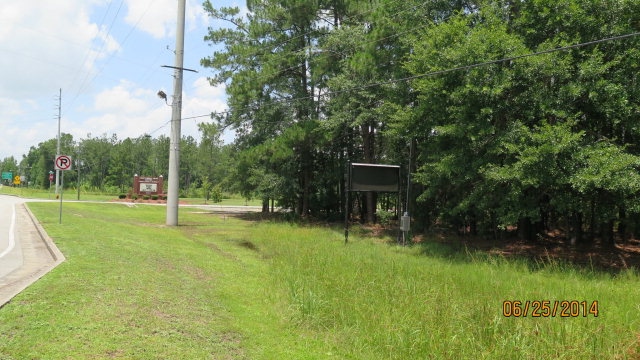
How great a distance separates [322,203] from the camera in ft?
111

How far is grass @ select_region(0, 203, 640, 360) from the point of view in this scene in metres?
5.30

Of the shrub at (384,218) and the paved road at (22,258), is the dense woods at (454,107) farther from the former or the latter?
the paved road at (22,258)

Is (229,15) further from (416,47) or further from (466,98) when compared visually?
(466,98)

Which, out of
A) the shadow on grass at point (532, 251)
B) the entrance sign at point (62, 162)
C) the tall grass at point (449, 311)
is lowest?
the shadow on grass at point (532, 251)

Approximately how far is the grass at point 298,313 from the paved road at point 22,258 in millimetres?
331

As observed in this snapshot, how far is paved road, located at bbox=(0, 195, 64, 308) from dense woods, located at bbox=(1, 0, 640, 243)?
967cm

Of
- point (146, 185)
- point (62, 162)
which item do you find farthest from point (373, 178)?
point (146, 185)

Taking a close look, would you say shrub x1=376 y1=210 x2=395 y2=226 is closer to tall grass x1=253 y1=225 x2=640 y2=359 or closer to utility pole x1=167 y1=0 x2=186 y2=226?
utility pole x1=167 y1=0 x2=186 y2=226

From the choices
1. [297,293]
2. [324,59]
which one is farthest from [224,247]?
[324,59]

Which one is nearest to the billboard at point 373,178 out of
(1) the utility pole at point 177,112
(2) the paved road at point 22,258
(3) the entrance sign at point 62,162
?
(1) the utility pole at point 177,112
